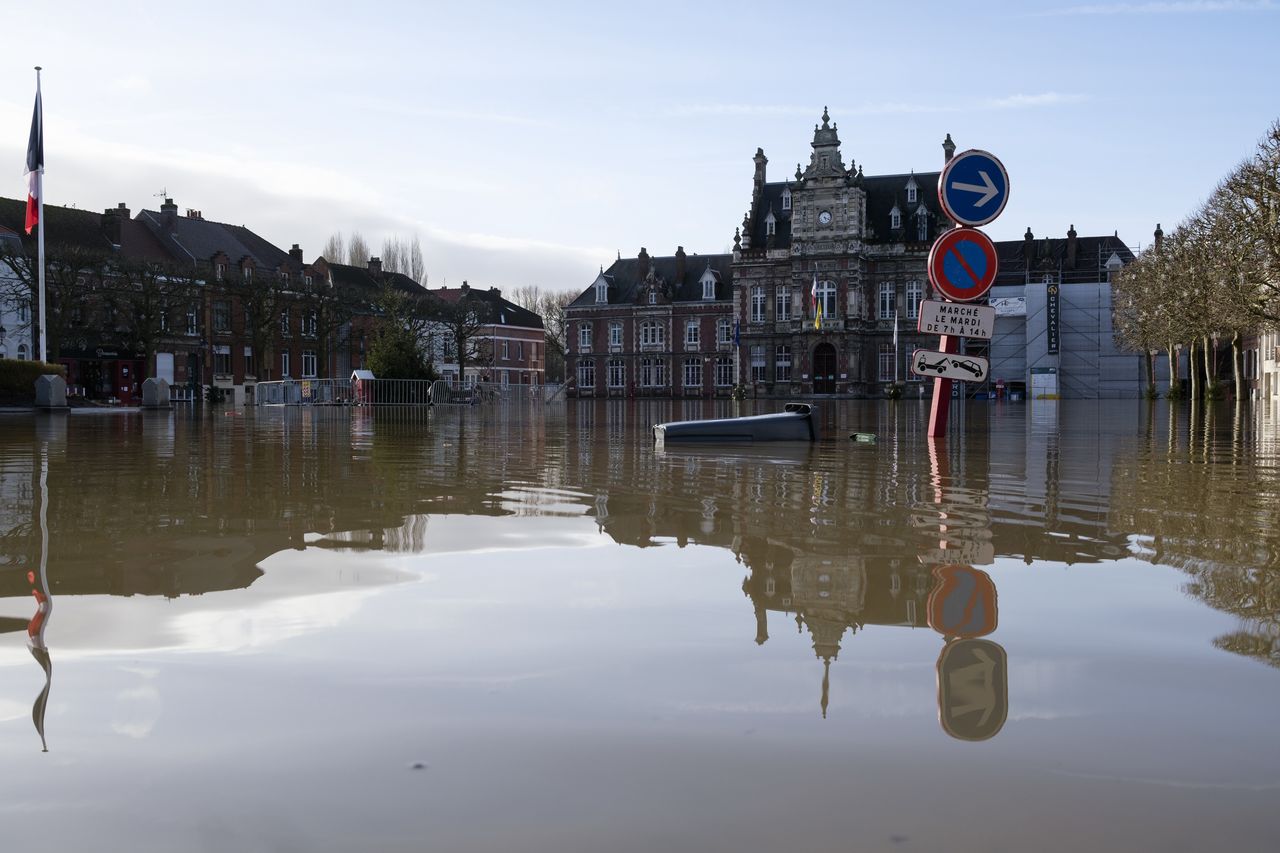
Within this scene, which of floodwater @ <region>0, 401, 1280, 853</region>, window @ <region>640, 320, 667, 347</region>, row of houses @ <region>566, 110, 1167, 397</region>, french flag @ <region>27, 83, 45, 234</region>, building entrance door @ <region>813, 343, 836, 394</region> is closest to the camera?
floodwater @ <region>0, 401, 1280, 853</region>

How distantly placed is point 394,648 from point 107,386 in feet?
199

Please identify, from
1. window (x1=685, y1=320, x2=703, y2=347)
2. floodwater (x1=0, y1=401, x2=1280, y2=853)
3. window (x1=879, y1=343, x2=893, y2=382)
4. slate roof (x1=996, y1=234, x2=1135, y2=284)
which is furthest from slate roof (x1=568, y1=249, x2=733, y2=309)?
floodwater (x1=0, y1=401, x2=1280, y2=853)

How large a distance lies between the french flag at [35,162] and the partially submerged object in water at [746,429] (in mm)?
24548

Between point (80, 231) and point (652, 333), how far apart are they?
3846 centimetres

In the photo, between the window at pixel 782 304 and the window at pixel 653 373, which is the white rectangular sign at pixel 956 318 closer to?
the window at pixel 782 304

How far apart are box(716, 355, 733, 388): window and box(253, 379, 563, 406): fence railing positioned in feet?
101

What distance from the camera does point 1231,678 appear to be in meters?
2.57

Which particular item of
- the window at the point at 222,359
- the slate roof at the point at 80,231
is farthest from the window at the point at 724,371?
the slate roof at the point at 80,231

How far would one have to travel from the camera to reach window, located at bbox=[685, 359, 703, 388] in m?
81.2

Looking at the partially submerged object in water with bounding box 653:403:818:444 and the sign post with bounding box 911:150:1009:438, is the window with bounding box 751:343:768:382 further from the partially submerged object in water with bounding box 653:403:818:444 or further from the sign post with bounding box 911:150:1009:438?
the sign post with bounding box 911:150:1009:438

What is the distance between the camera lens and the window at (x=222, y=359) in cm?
6450

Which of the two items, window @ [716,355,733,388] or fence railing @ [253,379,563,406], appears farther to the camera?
window @ [716,355,733,388]

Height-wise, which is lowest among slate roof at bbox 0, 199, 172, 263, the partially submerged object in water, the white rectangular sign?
the partially submerged object in water

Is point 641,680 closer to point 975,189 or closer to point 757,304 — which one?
point 975,189
